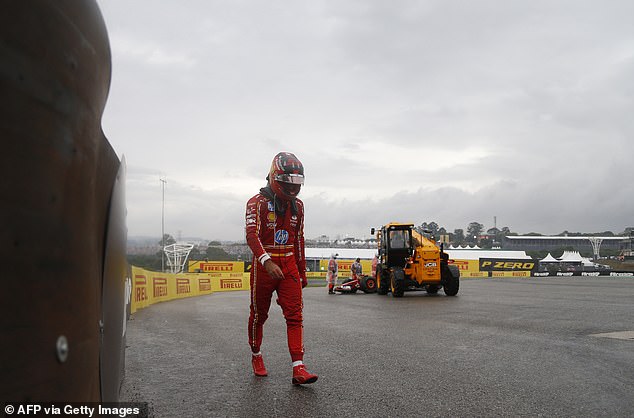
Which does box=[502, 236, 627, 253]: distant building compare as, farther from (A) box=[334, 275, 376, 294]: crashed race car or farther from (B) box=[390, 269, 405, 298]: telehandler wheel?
(B) box=[390, 269, 405, 298]: telehandler wheel

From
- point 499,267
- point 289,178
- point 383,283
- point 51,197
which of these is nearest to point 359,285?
point 383,283

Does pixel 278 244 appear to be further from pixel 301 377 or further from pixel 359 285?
pixel 359 285

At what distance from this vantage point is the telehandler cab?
15.7 meters

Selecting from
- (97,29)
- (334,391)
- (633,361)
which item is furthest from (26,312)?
(633,361)

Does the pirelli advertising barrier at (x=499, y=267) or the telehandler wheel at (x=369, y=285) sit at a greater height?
the telehandler wheel at (x=369, y=285)

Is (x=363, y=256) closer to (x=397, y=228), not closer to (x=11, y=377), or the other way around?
(x=397, y=228)

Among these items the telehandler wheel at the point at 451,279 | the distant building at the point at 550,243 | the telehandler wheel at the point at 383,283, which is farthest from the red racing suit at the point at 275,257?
the distant building at the point at 550,243

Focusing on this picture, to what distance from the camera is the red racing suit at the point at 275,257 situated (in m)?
A: 4.22

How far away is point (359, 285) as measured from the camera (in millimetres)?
19828

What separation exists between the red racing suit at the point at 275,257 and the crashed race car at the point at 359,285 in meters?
15.3

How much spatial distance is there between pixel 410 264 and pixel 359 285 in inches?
158

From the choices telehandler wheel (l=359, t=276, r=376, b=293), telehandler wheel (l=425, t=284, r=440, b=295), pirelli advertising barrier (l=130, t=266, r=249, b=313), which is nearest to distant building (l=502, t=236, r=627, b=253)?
pirelli advertising barrier (l=130, t=266, r=249, b=313)

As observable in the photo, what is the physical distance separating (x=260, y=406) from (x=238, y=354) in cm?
210

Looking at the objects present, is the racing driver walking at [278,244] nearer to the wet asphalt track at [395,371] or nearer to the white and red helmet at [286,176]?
the white and red helmet at [286,176]
